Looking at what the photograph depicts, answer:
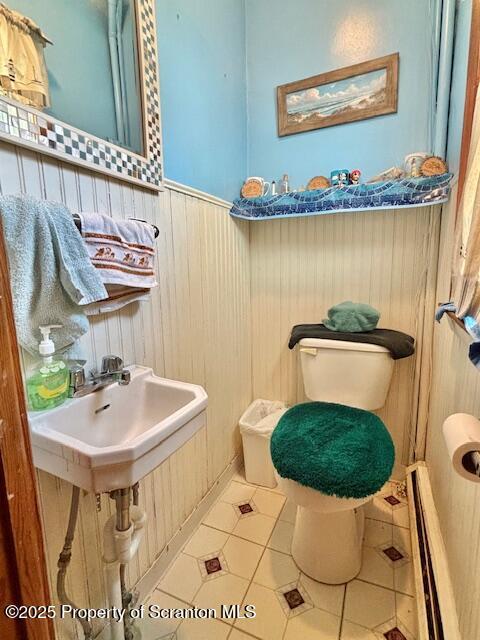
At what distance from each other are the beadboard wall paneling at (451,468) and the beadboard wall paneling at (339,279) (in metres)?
0.13

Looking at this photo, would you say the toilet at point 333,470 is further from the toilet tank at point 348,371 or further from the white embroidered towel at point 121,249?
the white embroidered towel at point 121,249

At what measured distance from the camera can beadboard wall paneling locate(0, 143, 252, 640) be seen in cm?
81

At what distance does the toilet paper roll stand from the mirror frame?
3.51ft

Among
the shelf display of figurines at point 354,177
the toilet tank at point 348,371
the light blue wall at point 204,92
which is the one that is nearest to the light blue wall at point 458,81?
the shelf display of figurines at point 354,177

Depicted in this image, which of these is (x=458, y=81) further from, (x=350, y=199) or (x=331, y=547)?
(x=331, y=547)

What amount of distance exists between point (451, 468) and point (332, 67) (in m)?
1.82

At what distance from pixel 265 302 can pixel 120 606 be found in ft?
4.64

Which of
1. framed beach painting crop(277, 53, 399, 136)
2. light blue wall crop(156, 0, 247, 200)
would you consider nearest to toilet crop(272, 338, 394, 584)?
light blue wall crop(156, 0, 247, 200)

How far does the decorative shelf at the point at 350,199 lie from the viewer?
1.28m

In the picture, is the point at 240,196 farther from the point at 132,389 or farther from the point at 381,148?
the point at 132,389

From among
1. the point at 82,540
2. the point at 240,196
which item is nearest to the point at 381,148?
the point at 240,196

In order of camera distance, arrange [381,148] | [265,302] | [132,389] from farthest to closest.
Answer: [265,302], [381,148], [132,389]

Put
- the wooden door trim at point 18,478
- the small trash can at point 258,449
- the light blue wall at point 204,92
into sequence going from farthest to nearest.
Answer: the small trash can at point 258,449, the light blue wall at point 204,92, the wooden door trim at point 18,478

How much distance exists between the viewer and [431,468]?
1.38m
